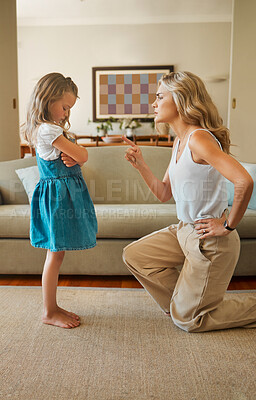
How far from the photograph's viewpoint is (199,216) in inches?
71.4

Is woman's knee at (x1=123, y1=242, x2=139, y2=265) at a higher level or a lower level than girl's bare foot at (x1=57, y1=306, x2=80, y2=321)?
higher

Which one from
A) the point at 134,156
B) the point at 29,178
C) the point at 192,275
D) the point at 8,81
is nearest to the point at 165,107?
the point at 134,156

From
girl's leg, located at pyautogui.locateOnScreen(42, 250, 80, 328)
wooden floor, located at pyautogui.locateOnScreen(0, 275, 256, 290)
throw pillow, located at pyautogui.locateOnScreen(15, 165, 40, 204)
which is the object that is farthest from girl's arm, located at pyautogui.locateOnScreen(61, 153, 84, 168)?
→ throw pillow, located at pyautogui.locateOnScreen(15, 165, 40, 204)

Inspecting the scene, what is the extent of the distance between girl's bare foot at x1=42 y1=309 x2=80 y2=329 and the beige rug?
0.03m

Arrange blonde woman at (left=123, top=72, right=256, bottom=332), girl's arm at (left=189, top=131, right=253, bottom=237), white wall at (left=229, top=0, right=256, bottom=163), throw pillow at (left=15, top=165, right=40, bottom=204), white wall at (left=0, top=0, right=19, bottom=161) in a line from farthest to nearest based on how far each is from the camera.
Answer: white wall at (left=229, top=0, right=256, bottom=163) → white wall at (left=0, top=0, right=19, bottom=161) → throw pillow at (left=15, top=165, right=40, bottom=204) → blonde woman at (left=123, top=72, right=256, bottom=332) → girl's arm at (left=189, top=131, right=253, bottom=237)

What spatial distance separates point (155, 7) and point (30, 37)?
2.26 meters

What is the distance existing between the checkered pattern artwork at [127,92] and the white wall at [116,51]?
19cm

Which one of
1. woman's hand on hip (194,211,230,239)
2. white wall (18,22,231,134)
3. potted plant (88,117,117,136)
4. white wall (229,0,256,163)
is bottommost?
woman's hand on hip (194,211,230,239)

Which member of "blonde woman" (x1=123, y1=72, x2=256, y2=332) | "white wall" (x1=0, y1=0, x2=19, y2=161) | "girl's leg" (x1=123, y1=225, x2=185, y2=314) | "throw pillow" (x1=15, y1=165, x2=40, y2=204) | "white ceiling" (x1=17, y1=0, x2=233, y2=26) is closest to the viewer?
"blonde woman" (x1=123, y1=72, x2=256, y2=332)

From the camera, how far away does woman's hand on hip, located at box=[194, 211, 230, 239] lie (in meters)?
1.75

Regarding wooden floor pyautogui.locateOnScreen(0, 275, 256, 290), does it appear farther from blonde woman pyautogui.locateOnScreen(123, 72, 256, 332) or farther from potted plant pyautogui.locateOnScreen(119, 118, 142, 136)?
potted plant pyautogui.locateOnScreen(119, 118, 142, 136)

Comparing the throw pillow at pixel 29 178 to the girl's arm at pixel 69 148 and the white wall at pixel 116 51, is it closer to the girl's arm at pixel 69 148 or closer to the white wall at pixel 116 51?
the girl's arm at pixel 69 148

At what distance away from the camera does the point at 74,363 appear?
1.57m

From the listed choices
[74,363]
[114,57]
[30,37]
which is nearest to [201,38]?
[114,57]
